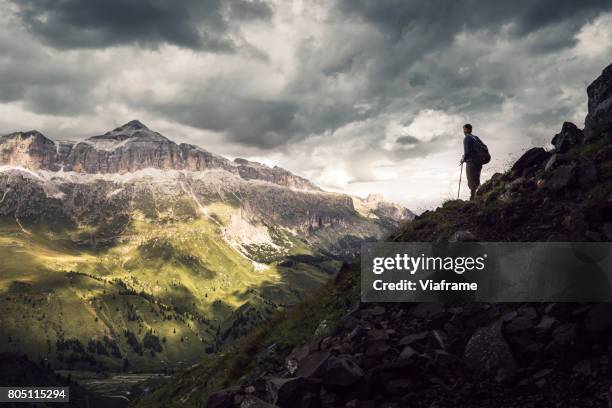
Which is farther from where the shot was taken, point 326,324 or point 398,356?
point 326,324

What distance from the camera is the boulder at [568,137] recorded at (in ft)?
70.6

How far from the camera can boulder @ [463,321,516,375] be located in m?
11.7

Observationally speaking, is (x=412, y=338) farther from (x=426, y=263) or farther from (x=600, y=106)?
(x=600, y=106)

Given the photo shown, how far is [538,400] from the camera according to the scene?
10383mm

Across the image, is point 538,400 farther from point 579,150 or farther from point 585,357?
point 579,150

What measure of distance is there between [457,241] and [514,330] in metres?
4.89

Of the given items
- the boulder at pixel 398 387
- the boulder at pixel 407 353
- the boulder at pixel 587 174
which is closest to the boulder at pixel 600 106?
the boulder at pixel 587 174

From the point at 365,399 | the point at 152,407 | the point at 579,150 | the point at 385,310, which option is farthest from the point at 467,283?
the point at 152,407

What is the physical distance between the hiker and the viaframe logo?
9667mm

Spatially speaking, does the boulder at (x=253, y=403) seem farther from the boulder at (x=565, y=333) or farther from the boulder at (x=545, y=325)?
the boulder at (x=565, y=333)

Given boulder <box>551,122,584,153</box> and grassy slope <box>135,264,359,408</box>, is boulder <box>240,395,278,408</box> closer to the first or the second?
grassy slope <box>135,264,359,408</box>

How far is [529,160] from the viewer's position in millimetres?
21500

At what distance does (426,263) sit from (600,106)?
15050mm

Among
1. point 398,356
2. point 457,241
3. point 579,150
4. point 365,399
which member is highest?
point 579,150
